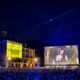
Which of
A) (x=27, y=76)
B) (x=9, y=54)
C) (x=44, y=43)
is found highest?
(x=44, y=43)

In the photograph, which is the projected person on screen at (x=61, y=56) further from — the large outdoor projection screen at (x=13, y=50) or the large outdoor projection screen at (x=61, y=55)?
the large outdoor projection screen at (x=13, y=50)

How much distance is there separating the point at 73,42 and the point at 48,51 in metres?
10.7

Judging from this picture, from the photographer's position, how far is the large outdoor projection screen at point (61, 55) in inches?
1695

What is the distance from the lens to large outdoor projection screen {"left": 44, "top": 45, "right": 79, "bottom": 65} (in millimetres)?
43056

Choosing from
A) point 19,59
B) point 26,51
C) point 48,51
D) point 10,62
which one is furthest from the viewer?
point 48,51

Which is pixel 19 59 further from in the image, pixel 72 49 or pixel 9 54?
pixel 72 49

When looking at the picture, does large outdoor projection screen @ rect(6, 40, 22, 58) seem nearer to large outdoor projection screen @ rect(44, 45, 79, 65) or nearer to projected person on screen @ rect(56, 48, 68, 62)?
large outdoor projection screen @ rect(44, 45, 79, 65)

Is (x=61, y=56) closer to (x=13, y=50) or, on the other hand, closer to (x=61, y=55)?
(x=61, y=55)

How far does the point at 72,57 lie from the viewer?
43.0 metres

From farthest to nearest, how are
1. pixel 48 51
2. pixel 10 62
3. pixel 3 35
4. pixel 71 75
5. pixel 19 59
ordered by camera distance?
pixel 48 51, pixel 3 35, pixel 19 59, pixel 10 62, pixel 71 75

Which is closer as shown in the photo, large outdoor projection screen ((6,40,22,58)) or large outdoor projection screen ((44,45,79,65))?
large outdoor projection screen ((6,40,22,58))

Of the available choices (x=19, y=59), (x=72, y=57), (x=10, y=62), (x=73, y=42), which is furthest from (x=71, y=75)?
(x=73, y=42)

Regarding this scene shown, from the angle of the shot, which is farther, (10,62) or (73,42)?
(73,42)

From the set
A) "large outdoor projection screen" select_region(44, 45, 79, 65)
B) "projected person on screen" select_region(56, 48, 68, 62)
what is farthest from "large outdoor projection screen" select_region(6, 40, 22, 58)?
"projected person on screen" select_region(56, 48, 68, 62)
